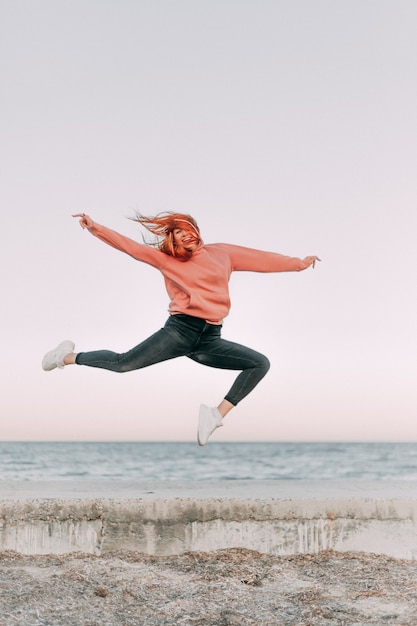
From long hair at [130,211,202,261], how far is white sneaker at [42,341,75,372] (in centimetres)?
101

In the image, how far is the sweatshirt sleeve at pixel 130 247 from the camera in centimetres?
481

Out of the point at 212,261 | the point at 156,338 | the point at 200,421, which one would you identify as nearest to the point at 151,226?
the point at 212,261

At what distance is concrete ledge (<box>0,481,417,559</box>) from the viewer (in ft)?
17.1

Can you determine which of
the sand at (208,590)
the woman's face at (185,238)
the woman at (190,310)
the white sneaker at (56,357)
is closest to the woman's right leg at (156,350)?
the woman at (190,310)

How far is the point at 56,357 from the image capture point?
17.0ft

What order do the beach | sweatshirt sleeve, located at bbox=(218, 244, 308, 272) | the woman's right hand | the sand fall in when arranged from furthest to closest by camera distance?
sweatshirt sleeve, located at bbox=(218, 244, 308, 272)
the woman's right hand
the beach
the sand

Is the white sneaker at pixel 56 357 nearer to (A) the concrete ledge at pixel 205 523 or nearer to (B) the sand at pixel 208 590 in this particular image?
(A) the concrete ledge at pixel 205 523

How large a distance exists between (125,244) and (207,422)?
4.47ft

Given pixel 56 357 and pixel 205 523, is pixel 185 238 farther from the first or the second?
pixel 205 523

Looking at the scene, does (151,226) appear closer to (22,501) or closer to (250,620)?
(22,501)

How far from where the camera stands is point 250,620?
394 centimetres

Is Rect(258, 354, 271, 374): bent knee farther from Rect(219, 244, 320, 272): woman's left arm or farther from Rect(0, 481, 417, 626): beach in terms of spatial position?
Rect(0, 481, 417, 626): beach

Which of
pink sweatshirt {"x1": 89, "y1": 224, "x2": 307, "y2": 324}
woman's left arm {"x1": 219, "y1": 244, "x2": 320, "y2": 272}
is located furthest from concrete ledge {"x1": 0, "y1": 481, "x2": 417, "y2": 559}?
woman's left arm {"x1": 219, "y1": 244, "x2": 320, "y2": 272}

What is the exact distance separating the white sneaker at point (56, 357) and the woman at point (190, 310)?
20 cm
